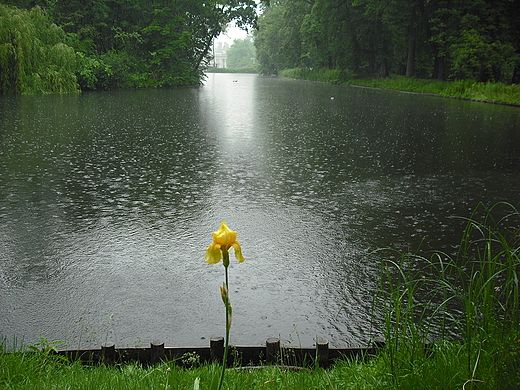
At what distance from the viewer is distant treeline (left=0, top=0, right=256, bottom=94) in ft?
77.0

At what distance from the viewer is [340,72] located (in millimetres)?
44344

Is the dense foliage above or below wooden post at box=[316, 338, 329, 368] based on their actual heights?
above

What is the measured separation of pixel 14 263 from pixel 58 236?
752 mm

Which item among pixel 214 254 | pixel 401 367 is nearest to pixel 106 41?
pixel 401 367

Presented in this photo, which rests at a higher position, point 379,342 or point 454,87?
point 454,87

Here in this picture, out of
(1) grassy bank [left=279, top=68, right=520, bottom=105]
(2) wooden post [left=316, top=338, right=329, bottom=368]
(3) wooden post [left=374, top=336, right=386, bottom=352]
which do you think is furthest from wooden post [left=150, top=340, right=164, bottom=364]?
(1) grassy bank [left=279, top=68, right=520, bottom=105]

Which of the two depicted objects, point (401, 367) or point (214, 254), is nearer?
point (214, 254)

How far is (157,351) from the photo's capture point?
9.83ft

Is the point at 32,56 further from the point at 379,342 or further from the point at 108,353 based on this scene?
the point at 379,342

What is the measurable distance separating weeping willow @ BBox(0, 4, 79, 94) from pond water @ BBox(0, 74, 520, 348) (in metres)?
10.9

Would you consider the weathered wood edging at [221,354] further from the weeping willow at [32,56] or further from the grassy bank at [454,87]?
the weeping willow at [32,56]

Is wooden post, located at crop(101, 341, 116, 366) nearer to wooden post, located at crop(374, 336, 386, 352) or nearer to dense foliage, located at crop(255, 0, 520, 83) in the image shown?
wooden post, located at crop(374, 336, 386, 352)

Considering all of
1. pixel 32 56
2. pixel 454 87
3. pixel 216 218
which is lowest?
pixel 216 218

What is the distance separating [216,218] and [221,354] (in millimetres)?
3332
